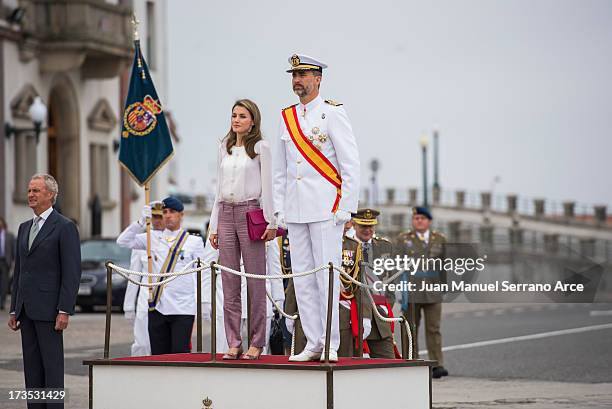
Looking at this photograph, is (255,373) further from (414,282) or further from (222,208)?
(414,282)

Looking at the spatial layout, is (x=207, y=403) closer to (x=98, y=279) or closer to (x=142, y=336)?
(x=142, y=336)

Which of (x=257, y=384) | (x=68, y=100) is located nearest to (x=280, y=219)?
(x=257, y=384)

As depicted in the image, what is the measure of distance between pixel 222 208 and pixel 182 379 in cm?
134

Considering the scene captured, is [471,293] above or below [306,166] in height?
below

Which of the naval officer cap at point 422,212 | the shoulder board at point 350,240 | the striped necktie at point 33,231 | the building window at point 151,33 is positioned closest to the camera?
the striped necktie at point 33,231

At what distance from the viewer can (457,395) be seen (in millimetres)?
16812

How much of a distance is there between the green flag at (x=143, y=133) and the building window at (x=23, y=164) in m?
24.3

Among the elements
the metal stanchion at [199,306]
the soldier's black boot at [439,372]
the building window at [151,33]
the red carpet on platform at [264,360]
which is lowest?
the soldier's black boot at [439,372]

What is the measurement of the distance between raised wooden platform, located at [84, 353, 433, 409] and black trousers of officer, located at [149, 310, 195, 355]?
3.13 metres

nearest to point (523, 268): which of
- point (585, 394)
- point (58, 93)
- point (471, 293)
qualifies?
point (471, 293)

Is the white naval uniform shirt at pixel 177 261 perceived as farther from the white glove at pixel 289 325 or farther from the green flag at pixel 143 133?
the white glove at pixel 289 325

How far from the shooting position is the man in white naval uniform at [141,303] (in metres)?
15.4

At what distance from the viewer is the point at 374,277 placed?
16.2 m

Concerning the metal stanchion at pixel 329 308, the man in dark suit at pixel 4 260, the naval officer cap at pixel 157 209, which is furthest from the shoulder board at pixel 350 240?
the man in dark suit at pixel 4 260
